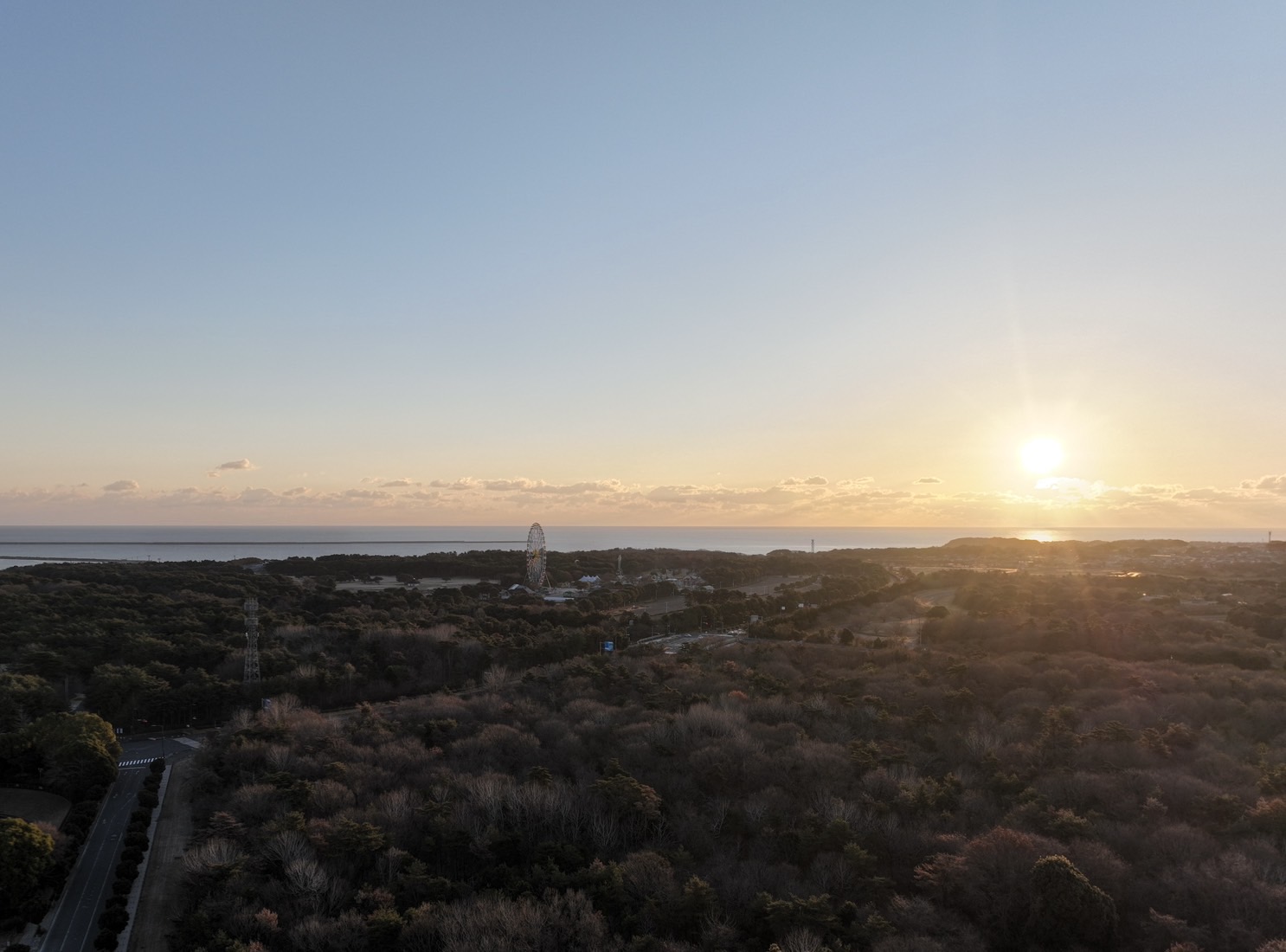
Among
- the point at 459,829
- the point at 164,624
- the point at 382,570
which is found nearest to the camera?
the point at 459,829

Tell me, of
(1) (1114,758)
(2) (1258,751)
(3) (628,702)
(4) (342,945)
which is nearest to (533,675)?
(3) (628,702)

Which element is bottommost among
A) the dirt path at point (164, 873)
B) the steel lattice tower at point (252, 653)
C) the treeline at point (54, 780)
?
the dirt path at point (164, 873)

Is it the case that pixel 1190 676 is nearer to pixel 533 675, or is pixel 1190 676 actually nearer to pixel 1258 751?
pixel 1258 751

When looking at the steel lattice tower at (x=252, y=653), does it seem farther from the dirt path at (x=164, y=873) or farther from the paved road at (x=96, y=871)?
the dirt path at (x=164, y=873)

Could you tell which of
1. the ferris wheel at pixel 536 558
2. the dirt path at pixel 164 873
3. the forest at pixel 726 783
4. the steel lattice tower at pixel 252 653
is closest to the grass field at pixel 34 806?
the dirt path at pixel 164 873

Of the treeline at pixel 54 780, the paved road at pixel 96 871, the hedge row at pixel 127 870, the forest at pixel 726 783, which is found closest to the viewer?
the forest at pixel 726 783

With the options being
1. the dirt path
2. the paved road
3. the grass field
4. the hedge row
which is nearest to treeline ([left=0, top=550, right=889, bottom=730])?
the grass field
